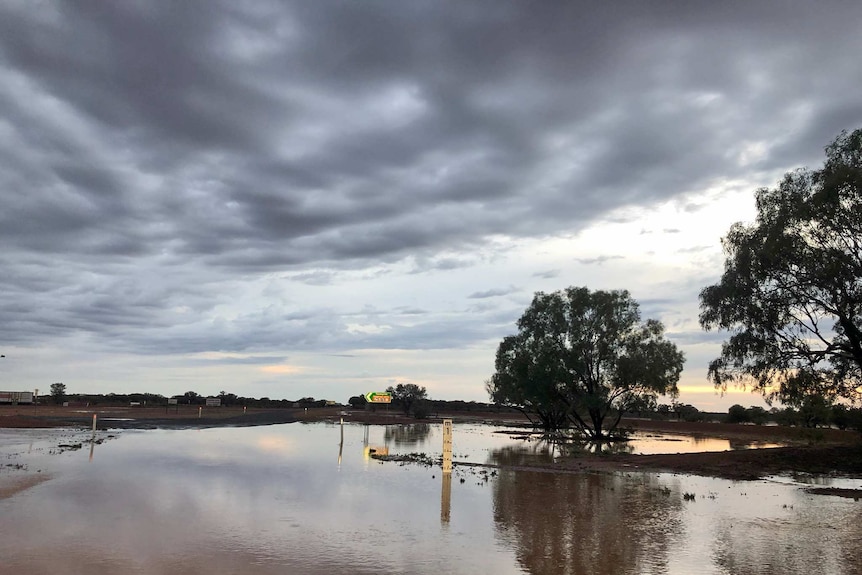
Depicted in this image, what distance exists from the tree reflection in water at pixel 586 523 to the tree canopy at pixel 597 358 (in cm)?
3368

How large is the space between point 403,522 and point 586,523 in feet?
13.9

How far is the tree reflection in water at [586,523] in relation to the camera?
34.9 feet

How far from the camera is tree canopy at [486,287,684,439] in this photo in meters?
55.6

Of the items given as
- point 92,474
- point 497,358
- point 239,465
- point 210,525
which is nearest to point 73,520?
point 210,525

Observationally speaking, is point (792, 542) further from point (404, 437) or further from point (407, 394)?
point (407, 394)

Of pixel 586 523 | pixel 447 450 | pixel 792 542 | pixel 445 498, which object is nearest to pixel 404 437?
pixel 447 450

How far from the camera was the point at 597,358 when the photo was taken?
57281 millimetres

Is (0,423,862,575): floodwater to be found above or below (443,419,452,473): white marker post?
below

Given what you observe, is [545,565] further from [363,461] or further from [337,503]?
[363,461]

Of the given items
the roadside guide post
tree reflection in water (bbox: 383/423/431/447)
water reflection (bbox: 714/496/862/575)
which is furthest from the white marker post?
tree reflection in water (bbox: 383/423/431/447)

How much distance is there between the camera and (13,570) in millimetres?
9125

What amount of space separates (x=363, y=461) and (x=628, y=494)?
43.5 feet

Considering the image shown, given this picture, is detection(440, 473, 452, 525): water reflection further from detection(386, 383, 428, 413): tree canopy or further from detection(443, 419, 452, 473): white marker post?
detection(386, 383, 428, 413): tree canopy

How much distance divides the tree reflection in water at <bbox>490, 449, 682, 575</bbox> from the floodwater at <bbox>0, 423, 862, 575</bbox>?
2.2 inches
